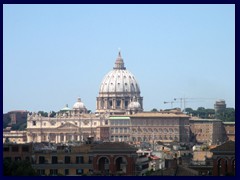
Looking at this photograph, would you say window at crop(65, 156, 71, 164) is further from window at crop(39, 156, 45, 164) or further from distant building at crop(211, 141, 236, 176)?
distant building at crop(211, 141, 236, 176)

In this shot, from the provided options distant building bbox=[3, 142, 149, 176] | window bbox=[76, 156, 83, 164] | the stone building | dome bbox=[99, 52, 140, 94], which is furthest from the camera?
dome bbox=[99, 52, 140, 94]

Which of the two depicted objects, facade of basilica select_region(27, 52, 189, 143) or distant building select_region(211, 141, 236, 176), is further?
facade of basilica select_region(27, 52, 189, 143)

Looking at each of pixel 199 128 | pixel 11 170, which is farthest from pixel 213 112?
pixel 11 170

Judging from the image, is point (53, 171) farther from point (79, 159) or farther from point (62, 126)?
point (62, 126)

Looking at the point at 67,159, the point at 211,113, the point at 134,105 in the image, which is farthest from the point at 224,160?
the point at 134,105

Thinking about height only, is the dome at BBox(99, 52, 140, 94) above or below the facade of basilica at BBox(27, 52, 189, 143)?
above

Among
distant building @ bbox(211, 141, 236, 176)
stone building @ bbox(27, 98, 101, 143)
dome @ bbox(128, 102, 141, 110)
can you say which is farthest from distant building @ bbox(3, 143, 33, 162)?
dome @ bbox(128, 102, 141, 110)

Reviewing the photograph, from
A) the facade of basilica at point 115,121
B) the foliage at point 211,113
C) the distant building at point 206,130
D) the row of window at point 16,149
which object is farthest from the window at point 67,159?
the foliage at point 211,113

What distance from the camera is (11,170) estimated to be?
25141 millimetres

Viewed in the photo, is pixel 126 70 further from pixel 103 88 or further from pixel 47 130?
pixel 47 130

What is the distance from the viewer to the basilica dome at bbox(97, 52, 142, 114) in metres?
154

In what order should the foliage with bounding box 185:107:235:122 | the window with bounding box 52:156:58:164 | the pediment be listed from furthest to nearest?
1. the pediment
2. the foliage with bounding box 185:107:235:122
3. the window with bounding box 52:156:58:164
